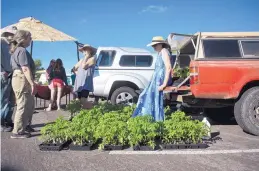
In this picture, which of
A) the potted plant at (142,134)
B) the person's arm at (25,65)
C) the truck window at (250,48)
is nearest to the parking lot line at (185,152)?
the potted plant at (142,134)

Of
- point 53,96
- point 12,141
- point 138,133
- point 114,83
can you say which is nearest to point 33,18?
point 53,96

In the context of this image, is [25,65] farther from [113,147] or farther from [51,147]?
[113,147]

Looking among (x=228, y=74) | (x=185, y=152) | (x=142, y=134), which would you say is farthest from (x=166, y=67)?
(x=185, y=152)

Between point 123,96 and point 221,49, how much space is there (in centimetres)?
385

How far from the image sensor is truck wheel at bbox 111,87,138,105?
8406mm

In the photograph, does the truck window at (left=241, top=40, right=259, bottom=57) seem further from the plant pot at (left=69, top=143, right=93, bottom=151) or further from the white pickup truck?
the white pickup truck

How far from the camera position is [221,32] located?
5621 millimetres

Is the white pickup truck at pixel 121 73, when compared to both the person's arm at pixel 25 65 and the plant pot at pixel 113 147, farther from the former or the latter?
the plant pot at pixel 113 147

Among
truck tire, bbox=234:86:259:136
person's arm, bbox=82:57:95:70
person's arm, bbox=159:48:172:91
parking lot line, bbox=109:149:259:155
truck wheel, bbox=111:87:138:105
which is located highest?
person's arm, bbox=82:57:95:70

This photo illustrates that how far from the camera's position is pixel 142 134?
4137 millimetres

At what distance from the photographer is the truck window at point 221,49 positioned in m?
5.38

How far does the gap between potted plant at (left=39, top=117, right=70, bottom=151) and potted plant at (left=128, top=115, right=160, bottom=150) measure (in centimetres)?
112

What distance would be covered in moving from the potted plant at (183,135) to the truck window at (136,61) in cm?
475

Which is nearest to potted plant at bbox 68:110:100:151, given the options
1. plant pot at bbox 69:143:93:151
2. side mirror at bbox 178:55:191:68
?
plant pot at bbox 69:143:93:151
